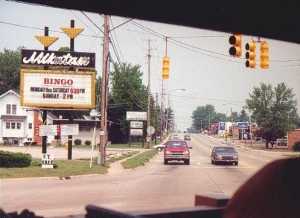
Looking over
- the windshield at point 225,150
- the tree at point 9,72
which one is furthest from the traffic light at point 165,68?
the tree at point 9,72

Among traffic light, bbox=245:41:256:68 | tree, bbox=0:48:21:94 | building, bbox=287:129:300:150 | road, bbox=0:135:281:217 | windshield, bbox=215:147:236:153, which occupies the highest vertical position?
tree, bbox=0:48:21:94

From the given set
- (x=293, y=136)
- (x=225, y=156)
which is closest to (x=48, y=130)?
(x=225, y=156)

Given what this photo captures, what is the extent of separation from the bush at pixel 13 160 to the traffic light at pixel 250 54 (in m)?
16.2

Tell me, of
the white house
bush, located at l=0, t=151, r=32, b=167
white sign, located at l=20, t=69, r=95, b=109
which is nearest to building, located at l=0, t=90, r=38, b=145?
the white house

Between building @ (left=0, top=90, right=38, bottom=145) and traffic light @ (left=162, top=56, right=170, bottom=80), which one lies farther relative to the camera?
building @ (left=0, top=90, right=38, bottom=145)

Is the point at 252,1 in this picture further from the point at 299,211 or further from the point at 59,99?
the point at 59,99

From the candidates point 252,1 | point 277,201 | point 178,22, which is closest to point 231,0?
point 252,1

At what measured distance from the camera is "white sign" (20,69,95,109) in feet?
123

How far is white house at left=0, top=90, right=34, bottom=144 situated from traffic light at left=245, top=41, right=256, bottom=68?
72.0 meters

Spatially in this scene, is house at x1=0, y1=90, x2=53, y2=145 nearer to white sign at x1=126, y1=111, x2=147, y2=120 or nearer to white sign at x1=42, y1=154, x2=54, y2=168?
white sign at x1=126, y1=111, x2=147, y2=120

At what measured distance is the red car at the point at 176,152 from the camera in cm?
4409

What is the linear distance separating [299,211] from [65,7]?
375cm

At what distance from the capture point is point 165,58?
2798 centimetres

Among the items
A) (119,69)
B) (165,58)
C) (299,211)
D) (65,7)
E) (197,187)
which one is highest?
(119,69)
